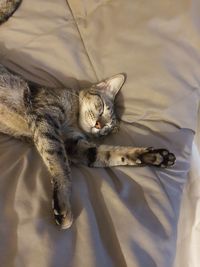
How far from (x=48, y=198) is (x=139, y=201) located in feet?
1.00

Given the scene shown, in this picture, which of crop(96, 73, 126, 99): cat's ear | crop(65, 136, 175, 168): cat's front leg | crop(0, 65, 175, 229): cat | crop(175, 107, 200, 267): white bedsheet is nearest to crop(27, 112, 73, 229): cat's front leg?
crop(0, 65, 175, 229): cat

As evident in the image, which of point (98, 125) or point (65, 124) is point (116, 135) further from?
point (65, 124)

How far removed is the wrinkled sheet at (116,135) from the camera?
115 centimetres

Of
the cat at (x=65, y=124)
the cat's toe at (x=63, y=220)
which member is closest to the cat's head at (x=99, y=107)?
the cat at (x=65, y=124)

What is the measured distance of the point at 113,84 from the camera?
156 centimetres

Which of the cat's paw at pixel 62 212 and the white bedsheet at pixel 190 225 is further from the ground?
the cat's paw at pixel 62 212

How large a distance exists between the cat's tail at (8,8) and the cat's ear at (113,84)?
0.51m

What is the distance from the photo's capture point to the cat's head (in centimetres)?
158

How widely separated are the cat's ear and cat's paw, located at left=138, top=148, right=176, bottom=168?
13.8 inches

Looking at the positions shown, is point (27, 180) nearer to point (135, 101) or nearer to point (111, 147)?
point (111, 147)

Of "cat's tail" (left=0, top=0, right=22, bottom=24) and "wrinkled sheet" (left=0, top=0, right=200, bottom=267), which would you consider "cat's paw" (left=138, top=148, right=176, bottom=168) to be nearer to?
"wrinkled sheet" (left=0, top=0, right=200, bottom=267)

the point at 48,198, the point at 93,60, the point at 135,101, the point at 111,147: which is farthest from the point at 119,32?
the point at 48,198

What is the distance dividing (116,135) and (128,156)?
199 mm

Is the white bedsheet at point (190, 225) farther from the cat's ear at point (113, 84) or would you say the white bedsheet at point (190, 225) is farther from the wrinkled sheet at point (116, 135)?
the cat's ear at point (113, 84)
